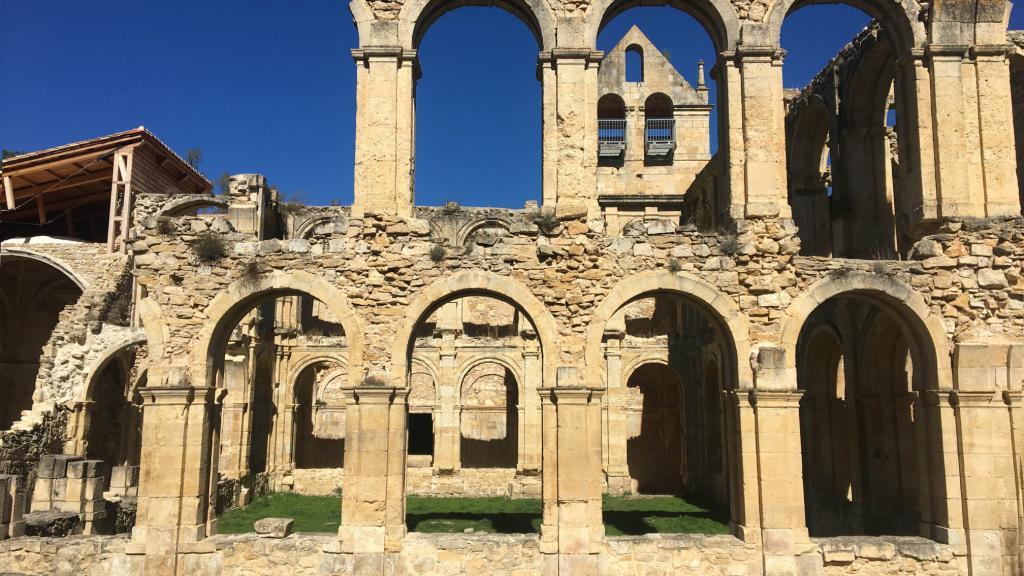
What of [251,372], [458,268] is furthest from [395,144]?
[251,372]

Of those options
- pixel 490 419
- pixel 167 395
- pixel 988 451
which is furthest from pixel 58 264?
pixel 988 451

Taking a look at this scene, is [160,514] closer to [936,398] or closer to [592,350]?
→ [592,350]

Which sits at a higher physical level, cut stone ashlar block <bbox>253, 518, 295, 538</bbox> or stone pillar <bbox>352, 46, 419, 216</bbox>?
stone pillar <bbox>352, 46, 419, 216</bbox>

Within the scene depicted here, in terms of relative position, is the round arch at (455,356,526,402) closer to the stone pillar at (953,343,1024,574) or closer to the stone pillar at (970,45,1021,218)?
the stone pillar at (953,343,1024,574)

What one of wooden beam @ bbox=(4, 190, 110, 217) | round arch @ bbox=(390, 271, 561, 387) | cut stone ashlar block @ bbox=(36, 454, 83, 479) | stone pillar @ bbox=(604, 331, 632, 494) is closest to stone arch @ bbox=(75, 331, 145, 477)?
cut stone ashlar block @ bbox=(36, 454, 83, 479)

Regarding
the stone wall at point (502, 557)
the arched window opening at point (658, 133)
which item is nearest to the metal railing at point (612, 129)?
the arched window opening at point (658, 133)

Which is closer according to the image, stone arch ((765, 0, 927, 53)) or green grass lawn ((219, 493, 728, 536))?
stone arch ((765, 0, 927, 53))

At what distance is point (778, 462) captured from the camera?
10.2 metres

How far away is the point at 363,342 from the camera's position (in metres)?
10.7

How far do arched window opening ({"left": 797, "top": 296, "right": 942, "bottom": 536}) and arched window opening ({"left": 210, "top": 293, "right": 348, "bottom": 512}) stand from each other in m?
11.1

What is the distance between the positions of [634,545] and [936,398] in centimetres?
494

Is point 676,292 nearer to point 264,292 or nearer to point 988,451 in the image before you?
point 988,451

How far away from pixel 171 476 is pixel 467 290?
4985 mm

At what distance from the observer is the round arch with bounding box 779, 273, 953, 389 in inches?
417
